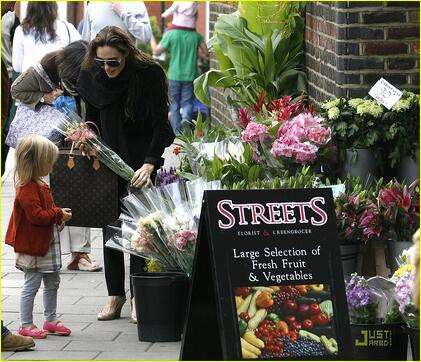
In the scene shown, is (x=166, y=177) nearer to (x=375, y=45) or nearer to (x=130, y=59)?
(x=130, y=59)

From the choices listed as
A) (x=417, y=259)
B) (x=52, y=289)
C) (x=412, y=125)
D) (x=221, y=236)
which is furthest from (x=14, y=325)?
(x=417, y=259)

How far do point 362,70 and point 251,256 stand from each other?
2.50m

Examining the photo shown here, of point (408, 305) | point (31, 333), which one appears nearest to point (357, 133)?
point (408, 305)

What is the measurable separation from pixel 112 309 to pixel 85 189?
0.76 metres

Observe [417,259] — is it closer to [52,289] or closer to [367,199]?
[367,199]

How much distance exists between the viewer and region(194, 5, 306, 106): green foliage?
905 cm

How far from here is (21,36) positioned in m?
11.1

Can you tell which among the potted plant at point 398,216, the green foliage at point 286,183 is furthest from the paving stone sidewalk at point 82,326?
the potted plant at point 398,216

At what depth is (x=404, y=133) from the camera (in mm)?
7461

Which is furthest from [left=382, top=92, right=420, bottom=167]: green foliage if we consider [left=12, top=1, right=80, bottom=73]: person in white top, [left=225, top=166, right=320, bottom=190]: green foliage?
[left=12, top=1, right=80, bottom=73]: person in white top

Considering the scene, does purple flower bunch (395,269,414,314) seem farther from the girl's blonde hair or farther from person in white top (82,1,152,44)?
person in white top (82,1,152,44)

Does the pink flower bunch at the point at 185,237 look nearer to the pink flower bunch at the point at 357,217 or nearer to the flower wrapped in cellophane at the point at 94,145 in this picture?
the pink flower bunch at the point at 357,217

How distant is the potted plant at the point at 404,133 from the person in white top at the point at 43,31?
13.1ft

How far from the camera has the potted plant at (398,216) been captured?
667 centimetres
